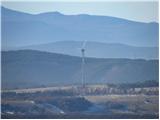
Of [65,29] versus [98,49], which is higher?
[65,29]

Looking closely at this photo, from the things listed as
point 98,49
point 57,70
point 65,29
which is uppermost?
point 65,29

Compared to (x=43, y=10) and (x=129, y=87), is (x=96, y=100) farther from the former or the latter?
(x=43, y=10)

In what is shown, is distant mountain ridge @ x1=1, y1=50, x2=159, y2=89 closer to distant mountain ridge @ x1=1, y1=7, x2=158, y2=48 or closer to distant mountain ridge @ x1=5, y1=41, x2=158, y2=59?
distant mountain ridge @ x1=5, y1=41, x2=158, y2=59

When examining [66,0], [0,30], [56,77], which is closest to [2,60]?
[0,30]

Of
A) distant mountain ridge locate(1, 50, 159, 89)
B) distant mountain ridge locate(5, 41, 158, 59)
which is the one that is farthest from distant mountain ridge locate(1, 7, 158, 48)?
distant mountain ridge locate(1, 50, 159, 89)

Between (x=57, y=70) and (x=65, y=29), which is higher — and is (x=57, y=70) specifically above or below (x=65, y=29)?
below
